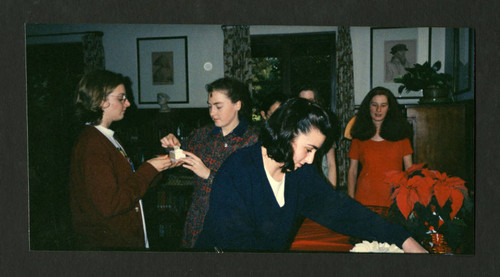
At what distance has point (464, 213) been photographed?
161 centimetres

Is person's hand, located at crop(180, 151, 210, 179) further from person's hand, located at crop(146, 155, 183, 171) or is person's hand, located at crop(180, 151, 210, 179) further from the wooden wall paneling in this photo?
the wooden wall paneling

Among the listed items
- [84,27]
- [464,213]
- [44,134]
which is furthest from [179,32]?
[464,213]

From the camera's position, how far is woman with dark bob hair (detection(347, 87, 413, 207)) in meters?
1.78

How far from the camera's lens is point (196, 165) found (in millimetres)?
1706

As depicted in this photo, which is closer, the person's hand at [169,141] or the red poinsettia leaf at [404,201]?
the red poinsettia leaf at [404,201]

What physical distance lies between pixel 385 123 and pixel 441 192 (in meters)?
0.58

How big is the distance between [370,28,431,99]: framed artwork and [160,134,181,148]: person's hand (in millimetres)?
1044

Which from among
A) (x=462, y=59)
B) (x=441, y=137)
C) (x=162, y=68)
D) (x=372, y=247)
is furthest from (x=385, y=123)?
(x=162, y=68)

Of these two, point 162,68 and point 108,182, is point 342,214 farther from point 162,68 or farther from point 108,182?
point 162,68

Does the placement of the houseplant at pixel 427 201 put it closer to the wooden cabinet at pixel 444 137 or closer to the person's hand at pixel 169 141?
the wooden cabinet at pixel 444 137

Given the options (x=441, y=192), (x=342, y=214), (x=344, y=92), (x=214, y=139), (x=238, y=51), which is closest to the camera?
(x=441, y=192)

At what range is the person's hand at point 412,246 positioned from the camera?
1.50 metres

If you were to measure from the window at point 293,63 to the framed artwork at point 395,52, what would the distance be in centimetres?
22

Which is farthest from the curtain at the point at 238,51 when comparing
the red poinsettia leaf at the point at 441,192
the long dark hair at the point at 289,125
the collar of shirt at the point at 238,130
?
the red poinsettia leaf at the point at 441,192
